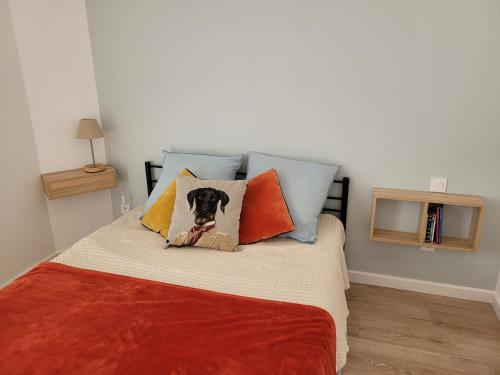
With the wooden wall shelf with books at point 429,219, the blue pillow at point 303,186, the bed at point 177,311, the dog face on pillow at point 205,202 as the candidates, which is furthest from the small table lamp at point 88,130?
the wooden wall shelf with books at point 429,219

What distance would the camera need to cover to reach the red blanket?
4.15 ft

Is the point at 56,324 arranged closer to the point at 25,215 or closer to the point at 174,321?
the point at 174,321

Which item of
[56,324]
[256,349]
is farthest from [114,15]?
[256,349]

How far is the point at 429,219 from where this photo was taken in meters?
2.33

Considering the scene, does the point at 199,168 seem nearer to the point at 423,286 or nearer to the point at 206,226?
the point at 206,226

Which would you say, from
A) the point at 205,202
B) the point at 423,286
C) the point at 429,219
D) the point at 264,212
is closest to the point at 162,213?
the point at 205,202

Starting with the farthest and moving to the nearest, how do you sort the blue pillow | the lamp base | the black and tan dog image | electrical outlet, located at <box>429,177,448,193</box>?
1. the lamp base
2. electrical outlet, located at <box>429,177,448,193</box>
3. the blue pillow
4. the black and tan dog image

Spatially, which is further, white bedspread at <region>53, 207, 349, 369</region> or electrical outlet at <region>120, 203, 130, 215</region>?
electrical outlet at <region>120, 203, 130, 215</region>

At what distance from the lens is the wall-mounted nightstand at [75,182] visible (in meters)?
2.73

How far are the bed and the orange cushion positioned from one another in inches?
3.2

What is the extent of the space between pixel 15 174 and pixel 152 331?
6.37 feet

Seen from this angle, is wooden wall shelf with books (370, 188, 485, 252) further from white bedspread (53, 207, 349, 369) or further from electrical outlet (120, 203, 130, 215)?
electrical outlet (120, 203, 130, 215)

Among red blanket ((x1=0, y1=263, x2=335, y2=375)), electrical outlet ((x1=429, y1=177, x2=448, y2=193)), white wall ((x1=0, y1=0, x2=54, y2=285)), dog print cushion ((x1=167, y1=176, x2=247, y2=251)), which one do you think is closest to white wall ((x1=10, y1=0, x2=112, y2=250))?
white wall ((x1=0, y1=0, x2=54, y2=285))

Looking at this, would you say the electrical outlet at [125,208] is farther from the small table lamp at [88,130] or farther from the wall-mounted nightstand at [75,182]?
the small table lamp at [88,130]
